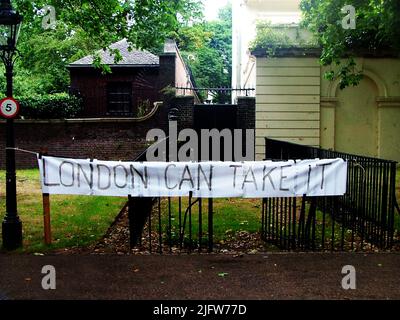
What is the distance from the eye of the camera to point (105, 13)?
44.9ft

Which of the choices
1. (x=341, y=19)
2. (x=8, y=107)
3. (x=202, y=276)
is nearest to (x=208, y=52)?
(x=341, y=19)

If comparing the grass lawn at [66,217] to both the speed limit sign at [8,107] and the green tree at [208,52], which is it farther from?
the green tree at [208,52]

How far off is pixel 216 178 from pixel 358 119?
13574 mm

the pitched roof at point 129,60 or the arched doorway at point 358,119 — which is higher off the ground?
the pitched roof at point 129,60

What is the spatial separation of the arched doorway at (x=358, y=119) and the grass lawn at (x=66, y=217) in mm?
10530

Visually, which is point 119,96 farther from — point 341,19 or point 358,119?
point 341,19

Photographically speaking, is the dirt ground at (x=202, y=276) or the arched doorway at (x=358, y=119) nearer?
the dirt ground at (x=202, y=276)

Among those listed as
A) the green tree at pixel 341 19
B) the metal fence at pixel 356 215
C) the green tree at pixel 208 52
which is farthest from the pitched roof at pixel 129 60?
the metal fence at pixel 356 215

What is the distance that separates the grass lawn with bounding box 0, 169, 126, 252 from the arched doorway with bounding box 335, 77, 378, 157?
10530 mm

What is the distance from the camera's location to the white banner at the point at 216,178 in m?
7.60

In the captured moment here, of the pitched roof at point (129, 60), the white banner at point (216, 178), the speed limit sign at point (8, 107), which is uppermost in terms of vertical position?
the pitched roof at point (129, 60)

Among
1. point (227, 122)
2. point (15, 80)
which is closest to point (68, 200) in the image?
point (227, 122)

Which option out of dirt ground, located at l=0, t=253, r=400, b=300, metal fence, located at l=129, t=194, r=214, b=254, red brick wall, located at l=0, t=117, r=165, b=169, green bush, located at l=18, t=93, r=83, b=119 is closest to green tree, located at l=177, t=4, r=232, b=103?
green bush, located at l=18, t=93, r=83, b=119

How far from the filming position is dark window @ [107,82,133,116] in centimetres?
2795
